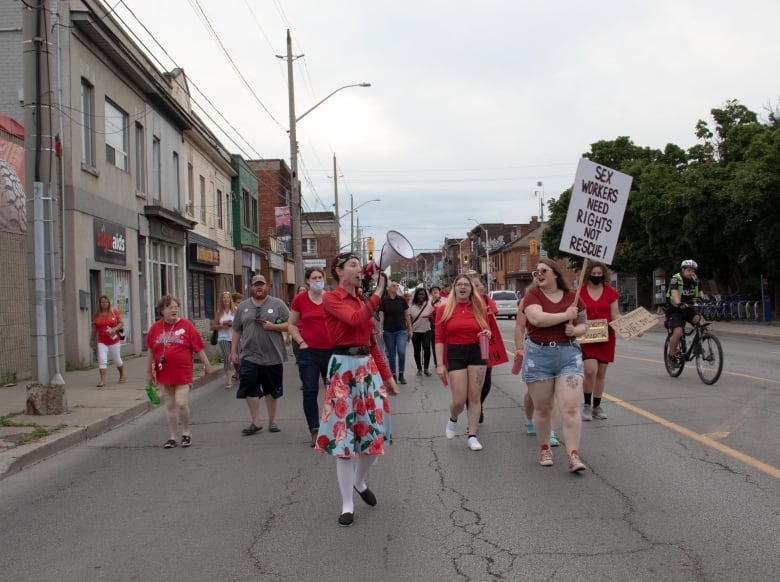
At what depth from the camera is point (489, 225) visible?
419 feet

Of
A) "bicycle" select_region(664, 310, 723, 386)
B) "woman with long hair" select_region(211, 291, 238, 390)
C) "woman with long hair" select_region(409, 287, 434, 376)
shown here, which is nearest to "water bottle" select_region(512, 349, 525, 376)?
"bicycle" select_region(664, 310, 723, 386)

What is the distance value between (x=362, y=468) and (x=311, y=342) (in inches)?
105

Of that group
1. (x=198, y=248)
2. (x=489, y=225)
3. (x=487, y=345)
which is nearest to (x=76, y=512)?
(x=487, y=345)

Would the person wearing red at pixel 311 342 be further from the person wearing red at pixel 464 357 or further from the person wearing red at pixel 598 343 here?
the person wearing red at pixel 598 343

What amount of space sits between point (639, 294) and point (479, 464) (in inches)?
1700

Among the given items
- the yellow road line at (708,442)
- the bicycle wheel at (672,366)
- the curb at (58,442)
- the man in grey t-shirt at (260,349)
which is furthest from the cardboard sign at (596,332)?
the curb at (58,442)

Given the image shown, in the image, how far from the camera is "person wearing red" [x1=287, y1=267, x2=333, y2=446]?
7707 mm

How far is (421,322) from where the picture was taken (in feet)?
46.6

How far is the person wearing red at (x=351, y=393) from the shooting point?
503 cm

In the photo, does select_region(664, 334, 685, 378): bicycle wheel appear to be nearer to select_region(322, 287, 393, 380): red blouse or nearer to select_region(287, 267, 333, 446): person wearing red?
select_region(287, 267, 333, 446): person wearing red

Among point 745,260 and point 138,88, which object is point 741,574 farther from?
point 745,260

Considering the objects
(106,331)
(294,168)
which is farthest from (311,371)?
(294,168)

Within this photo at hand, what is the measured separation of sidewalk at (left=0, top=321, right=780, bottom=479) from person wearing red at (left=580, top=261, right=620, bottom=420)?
18.3ft

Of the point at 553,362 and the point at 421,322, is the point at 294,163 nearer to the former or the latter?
the point at 421,322
